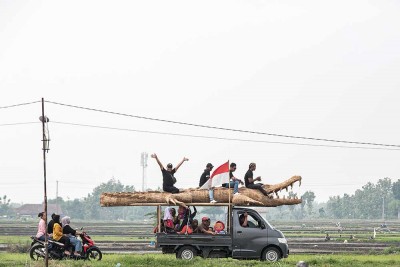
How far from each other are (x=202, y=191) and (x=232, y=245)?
2324 mm

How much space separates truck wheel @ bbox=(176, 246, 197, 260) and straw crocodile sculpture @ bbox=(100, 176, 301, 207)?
1.67 metres

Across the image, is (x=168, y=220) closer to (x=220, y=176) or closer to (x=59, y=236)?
(x=220, y=176)

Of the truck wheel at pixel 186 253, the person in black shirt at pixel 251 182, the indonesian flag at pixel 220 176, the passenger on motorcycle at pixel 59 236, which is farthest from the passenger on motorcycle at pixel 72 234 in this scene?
the person in black shirt at pixel 251 182

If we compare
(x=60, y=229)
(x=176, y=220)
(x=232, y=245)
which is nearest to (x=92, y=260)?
(x=60, y=229)

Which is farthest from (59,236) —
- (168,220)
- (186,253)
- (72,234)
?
(186,253)

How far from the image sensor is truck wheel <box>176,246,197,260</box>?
92.4ft

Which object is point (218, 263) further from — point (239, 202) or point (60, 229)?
point (60, 229)

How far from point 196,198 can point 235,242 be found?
2195 millimetres

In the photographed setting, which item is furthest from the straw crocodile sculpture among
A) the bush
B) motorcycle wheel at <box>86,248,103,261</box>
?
the bush

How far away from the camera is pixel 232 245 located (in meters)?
28.2

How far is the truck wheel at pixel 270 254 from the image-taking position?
2841 cm

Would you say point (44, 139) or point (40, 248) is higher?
point (44, 139)

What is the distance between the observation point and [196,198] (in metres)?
28.4

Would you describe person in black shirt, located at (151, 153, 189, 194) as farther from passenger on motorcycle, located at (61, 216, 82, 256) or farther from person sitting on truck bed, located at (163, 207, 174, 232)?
passenger on motorcycle, located at (61, 216, 82, 256)
